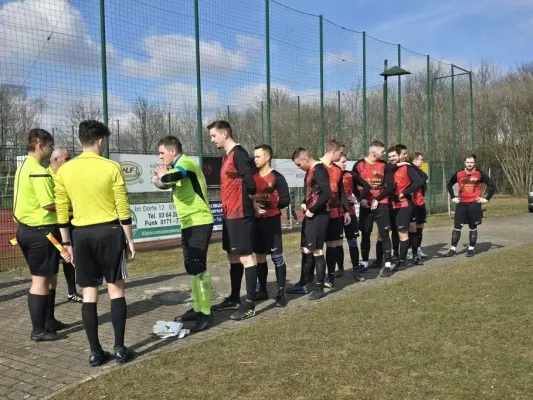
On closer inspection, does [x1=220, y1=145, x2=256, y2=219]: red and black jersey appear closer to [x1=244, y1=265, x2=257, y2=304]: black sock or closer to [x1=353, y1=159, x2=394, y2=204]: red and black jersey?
[x1=244, y1=265, x2=257, y2=304]: black sock

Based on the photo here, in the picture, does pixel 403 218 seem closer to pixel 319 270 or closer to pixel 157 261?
pixel 319 270

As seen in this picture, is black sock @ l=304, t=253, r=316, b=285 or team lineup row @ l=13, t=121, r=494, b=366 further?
black sock @ l=304, t=253, r=316, b=285

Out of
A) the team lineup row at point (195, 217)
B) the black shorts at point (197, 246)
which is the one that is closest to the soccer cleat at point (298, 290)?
the team lineup row at point (195, 217)

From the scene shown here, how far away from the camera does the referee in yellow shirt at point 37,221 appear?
16.5 feet

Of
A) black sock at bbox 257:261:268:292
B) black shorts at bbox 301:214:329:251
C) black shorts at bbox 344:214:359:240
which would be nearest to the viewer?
black shorts at bbox 301:214:329:251

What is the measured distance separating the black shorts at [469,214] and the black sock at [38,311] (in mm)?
7442

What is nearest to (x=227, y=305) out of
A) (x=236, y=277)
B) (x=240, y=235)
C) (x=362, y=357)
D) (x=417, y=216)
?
(x=236, y=277)

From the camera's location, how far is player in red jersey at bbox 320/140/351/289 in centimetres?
688

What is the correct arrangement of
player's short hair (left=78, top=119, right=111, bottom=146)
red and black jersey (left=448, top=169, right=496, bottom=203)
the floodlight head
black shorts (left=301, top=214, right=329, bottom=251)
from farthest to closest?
the floodlight head, red and black jersey (left=448, top=169, right=496, bottom=203), black shorts (left=301, top=214, right=329, bottom=251), player's short hair (left=78, top=119, right=111, bottom=146)

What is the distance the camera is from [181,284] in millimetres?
7629

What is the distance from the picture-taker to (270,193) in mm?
6309

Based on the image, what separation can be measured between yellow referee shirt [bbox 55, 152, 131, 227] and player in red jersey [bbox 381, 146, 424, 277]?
16.9 ft

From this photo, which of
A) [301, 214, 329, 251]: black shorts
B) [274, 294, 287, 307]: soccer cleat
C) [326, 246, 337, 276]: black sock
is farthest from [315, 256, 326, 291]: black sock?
[326, 246, 337, 276]: black sock

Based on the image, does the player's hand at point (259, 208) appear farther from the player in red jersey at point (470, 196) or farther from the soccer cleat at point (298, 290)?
the player in red jersey at point (470, 196)
